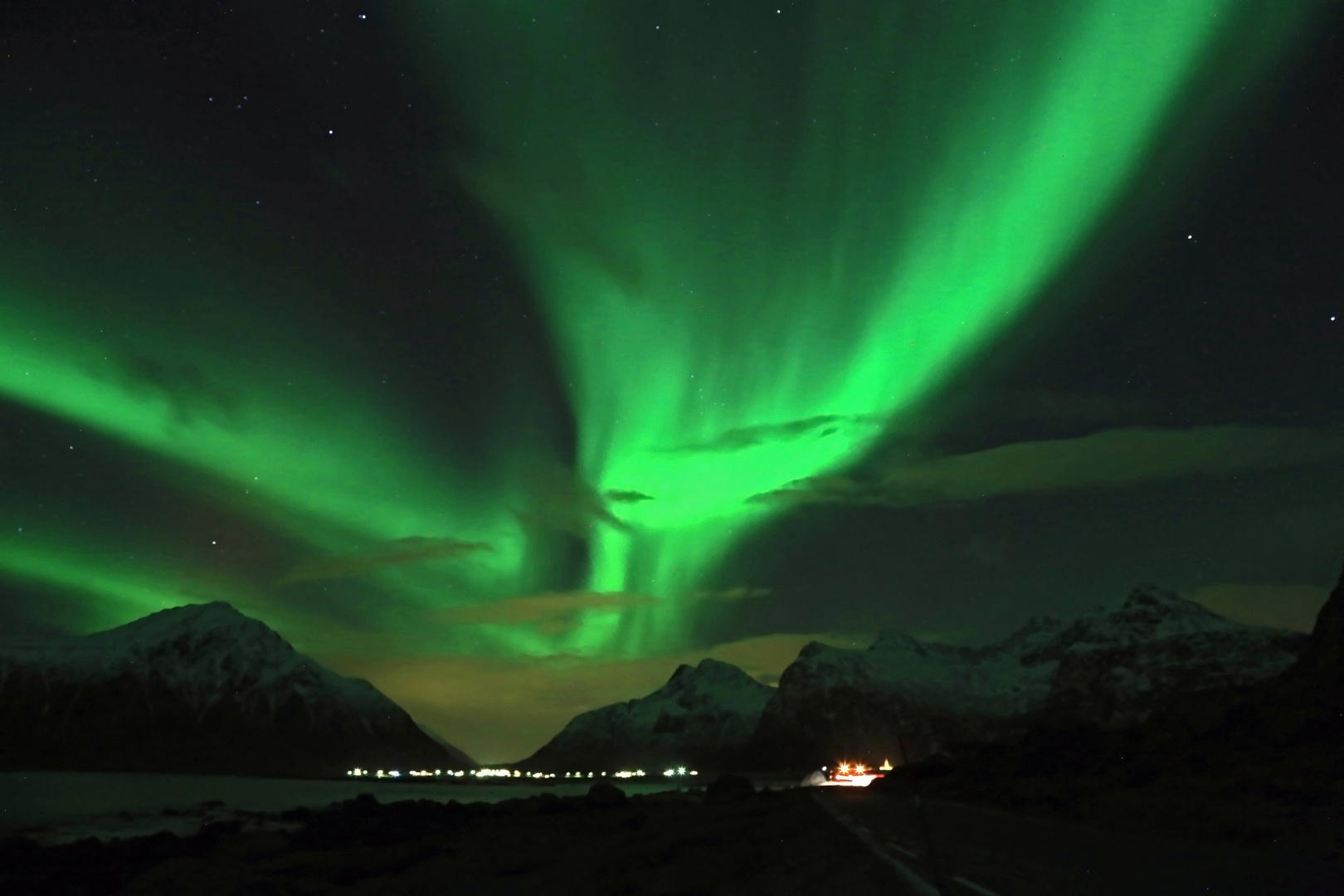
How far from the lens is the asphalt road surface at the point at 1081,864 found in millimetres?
15195

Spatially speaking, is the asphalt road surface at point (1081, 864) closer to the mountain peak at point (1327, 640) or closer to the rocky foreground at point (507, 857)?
the rocky foreground at point (507, 857)

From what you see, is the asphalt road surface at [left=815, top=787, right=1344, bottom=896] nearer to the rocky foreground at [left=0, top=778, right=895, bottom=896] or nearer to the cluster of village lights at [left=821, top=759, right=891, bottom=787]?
the rocky foreground at [left=0, top=778, right=895, bottom=896]

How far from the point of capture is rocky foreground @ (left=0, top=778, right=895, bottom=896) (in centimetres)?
2419

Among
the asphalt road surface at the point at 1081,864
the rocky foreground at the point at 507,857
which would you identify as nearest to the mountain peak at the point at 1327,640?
the asphalt road surface at the point at 1081,864

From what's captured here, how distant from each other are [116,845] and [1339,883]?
56205 mm

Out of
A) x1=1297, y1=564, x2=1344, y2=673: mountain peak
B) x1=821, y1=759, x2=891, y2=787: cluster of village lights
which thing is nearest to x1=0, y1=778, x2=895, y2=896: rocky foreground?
x1=1297, y1=564, x2=1344, y2=673: mountain peak

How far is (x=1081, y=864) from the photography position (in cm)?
1908

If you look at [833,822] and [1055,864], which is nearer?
[1055,864]

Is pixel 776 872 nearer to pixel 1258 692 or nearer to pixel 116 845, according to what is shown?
pixel 1258 692

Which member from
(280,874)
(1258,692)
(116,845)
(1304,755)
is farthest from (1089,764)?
(116,845)

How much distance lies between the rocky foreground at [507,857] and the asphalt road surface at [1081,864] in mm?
1330

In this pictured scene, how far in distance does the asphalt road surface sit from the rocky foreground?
133cm

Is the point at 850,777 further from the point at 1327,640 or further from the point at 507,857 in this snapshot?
the point at 507,857

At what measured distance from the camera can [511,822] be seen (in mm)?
52844
